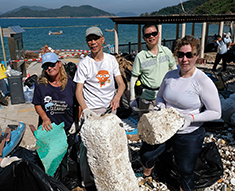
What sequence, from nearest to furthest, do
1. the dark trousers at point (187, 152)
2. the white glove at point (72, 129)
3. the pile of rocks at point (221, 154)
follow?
the dark trousers at point (187, 152) → the white glove at point (72, 129) → the pile of rocks at point (221, 154)

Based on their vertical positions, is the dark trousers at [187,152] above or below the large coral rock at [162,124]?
below

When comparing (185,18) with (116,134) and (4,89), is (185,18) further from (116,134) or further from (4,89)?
(116,134)

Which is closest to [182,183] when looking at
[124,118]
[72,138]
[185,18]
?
[72,138]

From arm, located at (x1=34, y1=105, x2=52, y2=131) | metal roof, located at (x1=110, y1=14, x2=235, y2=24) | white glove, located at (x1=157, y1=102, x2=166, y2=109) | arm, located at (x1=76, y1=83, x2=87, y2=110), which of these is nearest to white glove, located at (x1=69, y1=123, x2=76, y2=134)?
arm, located at (x1=34, y1=105, x2=52, y2=131)

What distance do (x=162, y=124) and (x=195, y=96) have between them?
0.44 metres

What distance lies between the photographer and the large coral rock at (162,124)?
215cm

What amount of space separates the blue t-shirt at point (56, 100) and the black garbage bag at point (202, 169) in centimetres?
149

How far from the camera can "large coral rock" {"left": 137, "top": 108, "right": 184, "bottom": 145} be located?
7.06 feet

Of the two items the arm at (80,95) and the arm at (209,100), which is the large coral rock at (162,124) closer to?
the arm at (209,100)

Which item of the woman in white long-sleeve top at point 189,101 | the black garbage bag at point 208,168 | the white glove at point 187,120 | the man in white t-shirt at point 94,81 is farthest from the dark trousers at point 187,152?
the man in white t-shirt at point 94,81

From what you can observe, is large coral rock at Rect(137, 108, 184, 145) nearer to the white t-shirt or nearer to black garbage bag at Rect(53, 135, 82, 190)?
the white t-shirt

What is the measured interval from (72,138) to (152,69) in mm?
1502

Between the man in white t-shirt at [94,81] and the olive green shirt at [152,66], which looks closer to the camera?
the man in white t-shirt at [94,81]

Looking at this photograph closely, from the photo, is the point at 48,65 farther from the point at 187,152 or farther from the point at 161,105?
the point at 187,152
